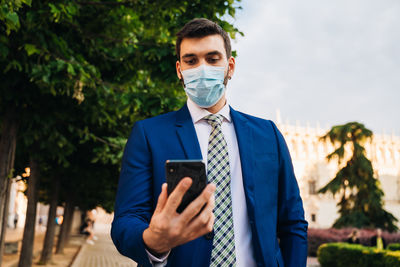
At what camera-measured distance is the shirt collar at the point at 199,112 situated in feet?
7.71

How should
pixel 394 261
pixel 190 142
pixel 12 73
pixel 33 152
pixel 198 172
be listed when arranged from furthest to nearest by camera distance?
1. pixel 394 261
2. pixel 33 152
3. pixel 12 73
4. pixel 190 142
5. pixel 198 172

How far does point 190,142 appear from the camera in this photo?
217 centimetres

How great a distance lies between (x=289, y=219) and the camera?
7.48 ft

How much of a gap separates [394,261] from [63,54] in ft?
36.1

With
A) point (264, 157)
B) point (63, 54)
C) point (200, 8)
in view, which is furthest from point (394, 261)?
point (264, 157)

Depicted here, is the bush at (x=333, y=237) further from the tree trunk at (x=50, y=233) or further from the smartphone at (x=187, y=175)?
the smartphone at (x=187, y=175)

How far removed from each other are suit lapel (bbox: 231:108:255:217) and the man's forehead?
0.40 meters

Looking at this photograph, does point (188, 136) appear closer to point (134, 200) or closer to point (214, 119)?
point (214, 119)

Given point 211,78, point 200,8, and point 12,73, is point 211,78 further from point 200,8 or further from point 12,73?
point 12,73

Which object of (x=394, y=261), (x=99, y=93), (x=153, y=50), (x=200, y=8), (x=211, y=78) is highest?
(x=200, y=8)

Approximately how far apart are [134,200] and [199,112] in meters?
0.67

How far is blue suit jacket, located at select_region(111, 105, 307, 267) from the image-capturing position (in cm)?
198

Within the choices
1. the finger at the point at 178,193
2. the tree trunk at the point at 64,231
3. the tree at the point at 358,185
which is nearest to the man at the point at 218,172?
the finger at the point at 178,193

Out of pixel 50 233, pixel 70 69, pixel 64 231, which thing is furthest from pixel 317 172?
pixel 70 69
